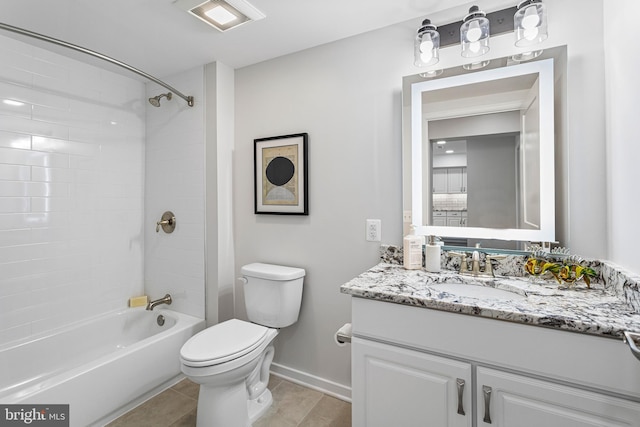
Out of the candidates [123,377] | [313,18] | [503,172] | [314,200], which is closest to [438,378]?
[503,172]

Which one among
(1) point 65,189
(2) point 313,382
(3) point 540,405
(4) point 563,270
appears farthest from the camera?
(1) point 65,189

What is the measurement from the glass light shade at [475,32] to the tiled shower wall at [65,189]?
247 cm

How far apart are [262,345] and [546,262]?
1.43 meters

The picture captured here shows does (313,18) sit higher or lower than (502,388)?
higher

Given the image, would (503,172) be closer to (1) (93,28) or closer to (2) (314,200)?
(2) (314,200)

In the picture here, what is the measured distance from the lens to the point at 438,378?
111cm

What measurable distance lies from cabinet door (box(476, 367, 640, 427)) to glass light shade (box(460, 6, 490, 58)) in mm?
1393

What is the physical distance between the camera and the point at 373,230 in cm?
179

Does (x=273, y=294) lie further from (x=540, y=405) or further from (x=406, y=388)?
(x=540, y=405)

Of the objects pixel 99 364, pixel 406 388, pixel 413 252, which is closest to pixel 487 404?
pixel 406 388

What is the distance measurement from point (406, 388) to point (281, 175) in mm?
1445

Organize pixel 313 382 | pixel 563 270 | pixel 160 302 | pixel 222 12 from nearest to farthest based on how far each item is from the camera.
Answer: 1. pixel 563 270
2. pixel 222 12
3. pixel 313 382
4. pixel 160 302

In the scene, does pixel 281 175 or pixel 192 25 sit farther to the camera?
pixel 281 175

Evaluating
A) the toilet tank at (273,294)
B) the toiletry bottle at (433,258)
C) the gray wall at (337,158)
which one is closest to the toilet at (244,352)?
the toilet tank at (273,294)
